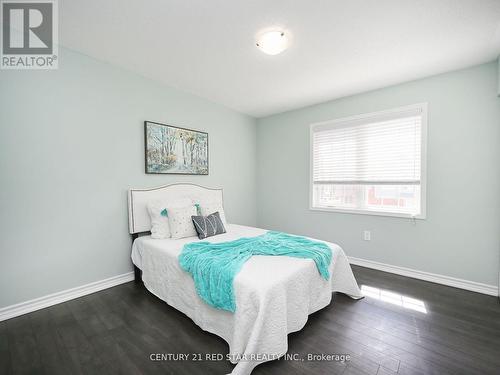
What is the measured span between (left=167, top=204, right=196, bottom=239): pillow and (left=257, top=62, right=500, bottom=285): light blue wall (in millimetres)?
2256

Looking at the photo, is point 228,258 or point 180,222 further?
point 180,222

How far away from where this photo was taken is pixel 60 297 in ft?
7.50

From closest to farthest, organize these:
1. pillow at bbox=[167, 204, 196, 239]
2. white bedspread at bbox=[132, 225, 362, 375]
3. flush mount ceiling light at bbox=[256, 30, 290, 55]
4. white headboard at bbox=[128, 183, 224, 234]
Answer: white bedspread at bbox=[132, 225, 362, 375] < flush mount ceiling light at bbox=[256, 30, 290, 55] < pillow at bbox=[167, 204, 196, 239] < white headboard at bbox=[128, 183, 224, 234]

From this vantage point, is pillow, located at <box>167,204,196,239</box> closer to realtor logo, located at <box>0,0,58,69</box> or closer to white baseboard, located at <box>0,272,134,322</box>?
white baseboard, located at <box>0,272,134,322</box>

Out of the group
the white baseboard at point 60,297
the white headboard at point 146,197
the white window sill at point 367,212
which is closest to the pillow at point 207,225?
the white headboard at point 146,197

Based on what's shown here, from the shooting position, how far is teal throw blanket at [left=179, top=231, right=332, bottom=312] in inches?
64.4

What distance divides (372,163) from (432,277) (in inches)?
63.0

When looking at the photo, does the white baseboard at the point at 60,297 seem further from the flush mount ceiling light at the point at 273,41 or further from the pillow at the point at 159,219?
the flush mount ceiling light at the point at 273,41

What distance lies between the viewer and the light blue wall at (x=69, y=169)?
2.03 metres

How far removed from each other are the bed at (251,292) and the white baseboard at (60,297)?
1.08ft

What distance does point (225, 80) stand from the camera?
9.73 ft

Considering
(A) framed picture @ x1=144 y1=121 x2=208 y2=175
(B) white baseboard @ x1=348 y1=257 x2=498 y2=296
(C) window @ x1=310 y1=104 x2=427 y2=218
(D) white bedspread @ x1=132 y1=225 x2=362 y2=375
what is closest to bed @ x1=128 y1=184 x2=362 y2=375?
(D) white bedspread @ x1=132 y1=225 x2=362 y2=375

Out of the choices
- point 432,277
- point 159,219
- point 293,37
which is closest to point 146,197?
point 159,219

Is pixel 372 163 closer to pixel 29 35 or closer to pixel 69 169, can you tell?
pixel 69 169
